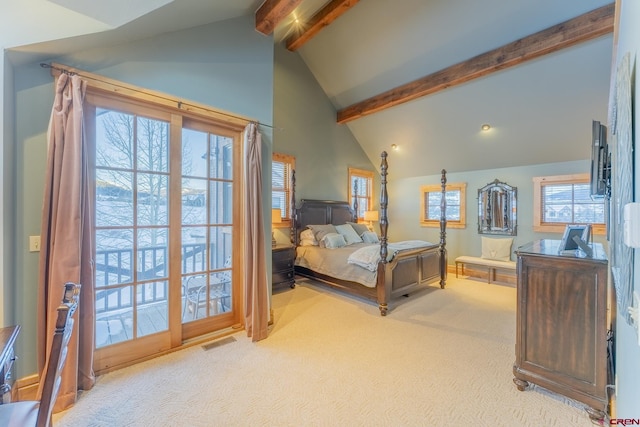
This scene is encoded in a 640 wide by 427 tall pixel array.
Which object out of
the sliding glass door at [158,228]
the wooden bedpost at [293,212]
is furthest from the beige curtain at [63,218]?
the wooden bedpost at [293,212]

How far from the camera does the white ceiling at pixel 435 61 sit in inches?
79.2

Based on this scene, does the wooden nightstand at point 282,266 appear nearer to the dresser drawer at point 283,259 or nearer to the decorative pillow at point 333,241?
the dresser drawer at point 283,259

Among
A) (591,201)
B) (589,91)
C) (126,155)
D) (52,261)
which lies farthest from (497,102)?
(52,261)

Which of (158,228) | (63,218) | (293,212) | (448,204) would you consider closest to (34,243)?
(63,218)

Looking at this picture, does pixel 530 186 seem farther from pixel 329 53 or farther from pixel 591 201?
pixel 329 53

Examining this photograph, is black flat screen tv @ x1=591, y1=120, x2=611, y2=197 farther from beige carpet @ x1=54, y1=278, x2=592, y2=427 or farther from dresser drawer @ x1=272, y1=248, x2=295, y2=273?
dresser drawer @ x1=272, y1=248, x2=295, y2=273

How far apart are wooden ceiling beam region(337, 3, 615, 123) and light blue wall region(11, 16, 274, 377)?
2903 mm

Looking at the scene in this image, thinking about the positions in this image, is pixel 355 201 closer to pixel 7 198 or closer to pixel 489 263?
pixel 489 263

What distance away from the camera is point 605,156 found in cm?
197

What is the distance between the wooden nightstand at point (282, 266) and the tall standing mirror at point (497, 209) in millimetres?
4255

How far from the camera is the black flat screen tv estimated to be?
1916 millimetres

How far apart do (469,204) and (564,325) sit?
4744 millimetres

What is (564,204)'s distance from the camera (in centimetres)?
513

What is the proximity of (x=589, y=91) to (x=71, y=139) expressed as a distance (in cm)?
618
